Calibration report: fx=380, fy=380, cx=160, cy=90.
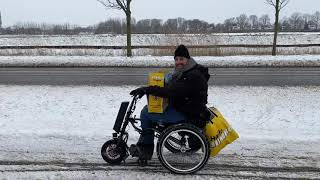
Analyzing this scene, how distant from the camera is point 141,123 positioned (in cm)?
487

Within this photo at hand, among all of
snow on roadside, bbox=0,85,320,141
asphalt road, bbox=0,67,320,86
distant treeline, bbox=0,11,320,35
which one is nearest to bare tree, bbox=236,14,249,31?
distant treeline, bbox=0,11,320,35

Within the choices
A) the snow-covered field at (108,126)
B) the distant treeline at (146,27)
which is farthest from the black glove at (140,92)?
the distant treeline at (146,27)

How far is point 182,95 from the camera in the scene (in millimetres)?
4613

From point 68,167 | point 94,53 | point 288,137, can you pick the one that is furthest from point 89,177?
point 94,53

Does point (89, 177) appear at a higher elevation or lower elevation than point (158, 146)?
lower

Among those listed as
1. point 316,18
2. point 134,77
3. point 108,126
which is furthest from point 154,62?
point 316,18

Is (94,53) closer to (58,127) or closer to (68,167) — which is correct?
(58,127)

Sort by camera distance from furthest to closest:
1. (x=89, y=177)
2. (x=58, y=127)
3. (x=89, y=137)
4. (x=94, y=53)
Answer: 1. (x=94, y=53)
2. (x=58, y=127)
3. (x=89, y=137)
4. (x=89, y=177)

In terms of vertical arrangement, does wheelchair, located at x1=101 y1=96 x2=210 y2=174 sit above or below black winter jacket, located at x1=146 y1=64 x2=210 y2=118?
below

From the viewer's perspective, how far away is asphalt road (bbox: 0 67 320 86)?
40.7 ft

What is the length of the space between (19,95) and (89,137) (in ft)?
14.2

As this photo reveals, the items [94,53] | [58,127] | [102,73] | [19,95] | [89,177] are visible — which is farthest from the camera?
[94,53]

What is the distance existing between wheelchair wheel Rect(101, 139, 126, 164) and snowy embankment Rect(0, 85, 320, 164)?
10.3 inches

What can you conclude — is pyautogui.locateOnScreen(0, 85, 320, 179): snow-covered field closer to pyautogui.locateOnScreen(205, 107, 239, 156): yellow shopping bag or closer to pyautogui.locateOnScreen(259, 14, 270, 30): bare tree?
pyautogui.locateOnScreen(205, 107, 239, 156): yellow shopping bag
